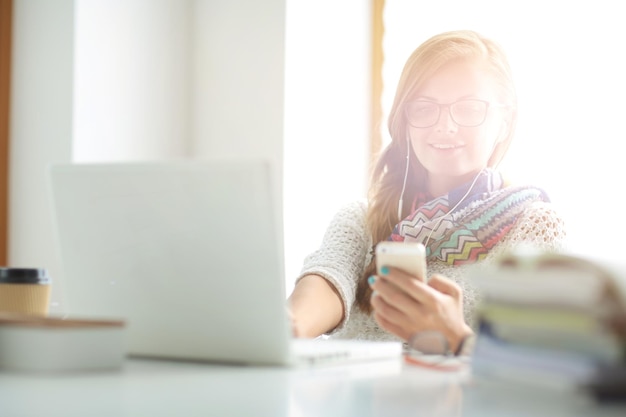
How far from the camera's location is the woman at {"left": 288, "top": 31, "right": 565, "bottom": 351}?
180cm

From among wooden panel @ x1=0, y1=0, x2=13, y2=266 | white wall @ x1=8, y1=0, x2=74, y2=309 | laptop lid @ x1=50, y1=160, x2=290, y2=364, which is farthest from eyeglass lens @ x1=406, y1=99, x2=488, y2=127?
wooden panel @ x1=0, y1=0, x2=13, y2=266

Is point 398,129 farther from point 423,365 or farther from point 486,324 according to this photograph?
point 486,324

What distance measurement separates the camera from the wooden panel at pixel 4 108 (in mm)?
3367

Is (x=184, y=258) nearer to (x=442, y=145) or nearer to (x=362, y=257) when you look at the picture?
(x=362, y=257)

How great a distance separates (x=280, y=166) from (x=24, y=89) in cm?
102

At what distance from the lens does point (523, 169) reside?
297cm

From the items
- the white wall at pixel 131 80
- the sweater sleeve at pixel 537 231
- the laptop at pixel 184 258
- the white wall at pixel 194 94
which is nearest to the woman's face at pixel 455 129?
the sweater sleeve at pixel 537 231

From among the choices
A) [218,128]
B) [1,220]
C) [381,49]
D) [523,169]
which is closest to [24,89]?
[1,220]

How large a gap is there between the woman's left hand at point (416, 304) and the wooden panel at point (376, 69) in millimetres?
2171

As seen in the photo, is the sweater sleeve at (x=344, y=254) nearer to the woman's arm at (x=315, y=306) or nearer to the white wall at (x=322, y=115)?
the woman's arm at (x=315, y=306)

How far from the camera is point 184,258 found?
936mm

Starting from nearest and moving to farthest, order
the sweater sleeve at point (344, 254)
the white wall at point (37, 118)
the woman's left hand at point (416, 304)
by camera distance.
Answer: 1. the woman's left hand at point (416, 304)
2. the sweater sleeve at point (344, 254)
3. the white wall at point (37, 118)

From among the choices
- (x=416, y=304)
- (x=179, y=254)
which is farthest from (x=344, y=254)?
(x=179, y=254)

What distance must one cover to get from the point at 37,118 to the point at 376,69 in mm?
1339
